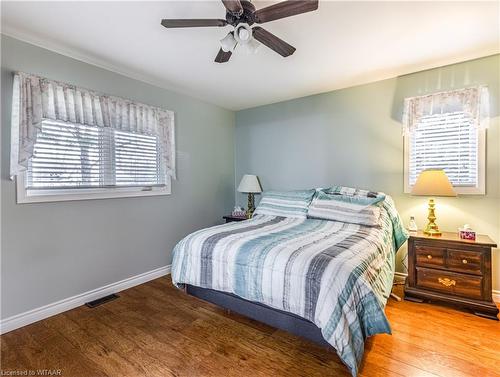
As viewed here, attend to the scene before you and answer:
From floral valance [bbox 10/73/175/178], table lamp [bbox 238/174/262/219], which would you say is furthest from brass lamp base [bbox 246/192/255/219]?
floral valance [bbox 10/73/175/178]

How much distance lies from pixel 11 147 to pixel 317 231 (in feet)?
9.05

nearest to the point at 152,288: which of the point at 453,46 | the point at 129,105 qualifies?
the point at 129,105

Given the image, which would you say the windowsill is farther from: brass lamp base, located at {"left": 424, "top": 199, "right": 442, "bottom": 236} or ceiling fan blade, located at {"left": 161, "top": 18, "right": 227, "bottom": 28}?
brass lamp base, located at {"left": 424, "top": 199, "right": 442, "bottom": 236}

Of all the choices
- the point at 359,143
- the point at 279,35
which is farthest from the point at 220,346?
the point at 359,143

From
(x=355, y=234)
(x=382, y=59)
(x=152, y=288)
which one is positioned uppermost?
(x=382, y=59)

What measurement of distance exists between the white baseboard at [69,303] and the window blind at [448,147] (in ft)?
11.1

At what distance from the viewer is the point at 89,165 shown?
103 inches

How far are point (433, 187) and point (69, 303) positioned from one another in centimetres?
368

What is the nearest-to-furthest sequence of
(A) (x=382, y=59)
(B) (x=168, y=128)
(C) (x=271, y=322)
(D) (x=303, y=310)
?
(D) (x=303, y=310) < (C) (x=271, y=322) < (A) (x=382, y=59) < (B) (x=168, y=128)

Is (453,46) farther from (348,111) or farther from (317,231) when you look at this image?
(317,231)

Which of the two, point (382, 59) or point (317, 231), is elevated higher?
point (382, 59)

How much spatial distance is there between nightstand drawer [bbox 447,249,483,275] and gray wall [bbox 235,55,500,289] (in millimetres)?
502

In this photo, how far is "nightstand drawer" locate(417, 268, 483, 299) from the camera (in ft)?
7.55

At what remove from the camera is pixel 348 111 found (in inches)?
134
